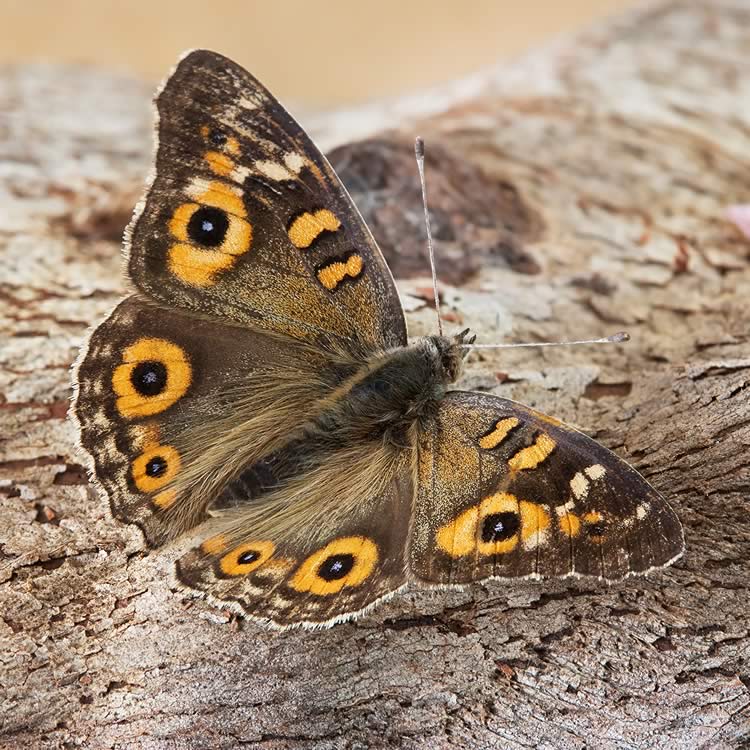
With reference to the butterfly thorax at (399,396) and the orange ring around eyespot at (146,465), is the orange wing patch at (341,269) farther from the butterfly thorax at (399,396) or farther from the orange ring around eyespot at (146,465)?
the orange ring around eyespot at (146,465)

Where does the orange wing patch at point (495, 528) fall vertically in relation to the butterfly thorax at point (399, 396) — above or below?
below

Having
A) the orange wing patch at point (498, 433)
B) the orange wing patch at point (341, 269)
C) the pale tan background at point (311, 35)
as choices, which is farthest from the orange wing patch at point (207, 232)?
the pale tan background at point (311, 35)

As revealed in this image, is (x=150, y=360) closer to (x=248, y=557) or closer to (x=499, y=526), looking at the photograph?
(x=248, y=557)

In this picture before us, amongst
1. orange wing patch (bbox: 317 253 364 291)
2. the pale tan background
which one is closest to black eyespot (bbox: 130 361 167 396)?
orange wing patch (bbox: 317 253 364 291)

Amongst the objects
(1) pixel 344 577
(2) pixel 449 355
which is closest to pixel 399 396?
(2) pixel 449 355

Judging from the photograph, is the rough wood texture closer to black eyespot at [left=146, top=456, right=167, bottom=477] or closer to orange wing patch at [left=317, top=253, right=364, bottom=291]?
black eyespot at [left=146, top=456, right=167, bottom=477]

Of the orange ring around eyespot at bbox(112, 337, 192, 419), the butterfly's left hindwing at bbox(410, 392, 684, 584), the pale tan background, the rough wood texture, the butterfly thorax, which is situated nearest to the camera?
the rough wood texture

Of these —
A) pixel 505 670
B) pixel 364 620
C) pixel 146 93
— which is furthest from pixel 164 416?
pixel 146 93
